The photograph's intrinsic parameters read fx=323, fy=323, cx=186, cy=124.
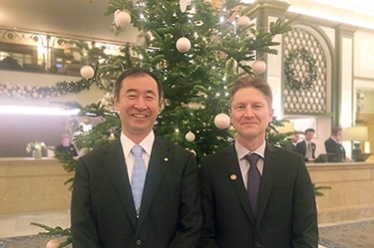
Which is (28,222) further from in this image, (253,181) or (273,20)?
(273,20)

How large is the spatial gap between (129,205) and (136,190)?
0.08 m

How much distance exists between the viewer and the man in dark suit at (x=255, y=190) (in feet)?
4.84

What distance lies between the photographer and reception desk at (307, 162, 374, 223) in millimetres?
5207

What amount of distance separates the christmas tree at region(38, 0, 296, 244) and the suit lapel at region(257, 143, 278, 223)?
0.59m

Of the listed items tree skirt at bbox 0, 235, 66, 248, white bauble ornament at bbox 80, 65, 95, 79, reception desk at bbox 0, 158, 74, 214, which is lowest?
tree skirt at bbox 0, 235, 66, 248

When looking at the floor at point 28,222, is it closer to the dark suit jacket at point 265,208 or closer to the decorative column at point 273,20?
the dark suit jacket at point 265,208

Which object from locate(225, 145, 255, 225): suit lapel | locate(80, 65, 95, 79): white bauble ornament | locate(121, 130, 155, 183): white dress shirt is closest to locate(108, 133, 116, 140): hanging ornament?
locate(80, 65, 95, 79): white bauble ornament

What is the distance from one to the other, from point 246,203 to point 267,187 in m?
0.12

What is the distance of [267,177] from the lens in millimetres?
1517

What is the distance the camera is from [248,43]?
224 centimetres

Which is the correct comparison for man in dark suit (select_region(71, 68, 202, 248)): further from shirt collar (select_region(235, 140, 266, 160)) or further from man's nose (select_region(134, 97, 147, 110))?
shirt collar (select_region(235, 140, 266, 160))

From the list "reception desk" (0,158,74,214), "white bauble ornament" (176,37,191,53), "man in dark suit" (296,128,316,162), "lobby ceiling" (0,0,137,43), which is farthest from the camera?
"lobby ceiling" (0,0,137,43)

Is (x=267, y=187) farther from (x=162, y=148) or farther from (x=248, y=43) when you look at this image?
(x=248, y=43)

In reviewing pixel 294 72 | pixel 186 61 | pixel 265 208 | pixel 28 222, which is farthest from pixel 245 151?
pixel 294 72
